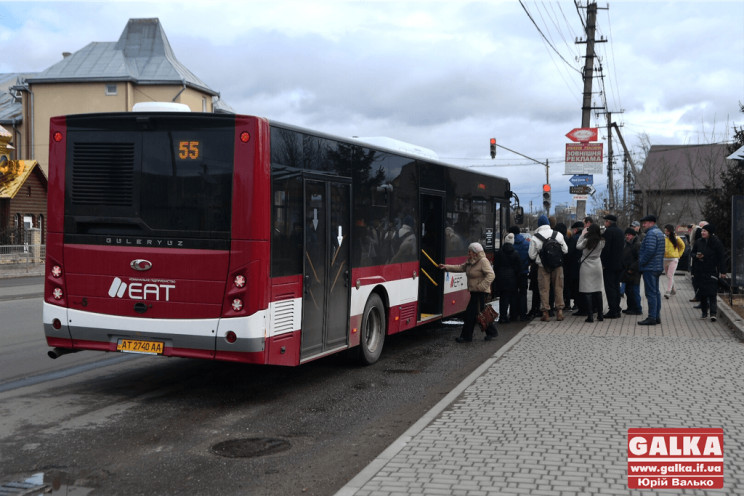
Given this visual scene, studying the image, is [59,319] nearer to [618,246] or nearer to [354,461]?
[354,461]

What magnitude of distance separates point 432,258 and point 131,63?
54479 millimetres

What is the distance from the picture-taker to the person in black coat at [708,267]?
46.9ft

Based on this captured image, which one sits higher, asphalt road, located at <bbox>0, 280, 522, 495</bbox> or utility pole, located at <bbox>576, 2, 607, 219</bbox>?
utility pole, located at <bbox>576, 2, 607, 219</bbox>

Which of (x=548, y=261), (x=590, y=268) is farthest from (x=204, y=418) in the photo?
(x=590, y=268)

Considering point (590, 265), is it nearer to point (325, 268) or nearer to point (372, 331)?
point (372, 331)

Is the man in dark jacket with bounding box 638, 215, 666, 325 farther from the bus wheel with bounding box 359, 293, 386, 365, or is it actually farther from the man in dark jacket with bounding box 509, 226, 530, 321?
the bus wheel with bounding box 359, 293, 386, 365

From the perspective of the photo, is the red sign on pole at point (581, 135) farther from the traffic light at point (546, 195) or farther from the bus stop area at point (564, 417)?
the traffic light at point (546, 195)

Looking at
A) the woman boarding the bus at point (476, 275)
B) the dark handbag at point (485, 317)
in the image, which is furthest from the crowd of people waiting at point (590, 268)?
the woman boarding the bus at point (476, 275)

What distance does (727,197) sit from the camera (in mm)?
22219

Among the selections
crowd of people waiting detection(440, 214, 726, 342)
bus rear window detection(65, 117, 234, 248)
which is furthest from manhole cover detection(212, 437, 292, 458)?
crowd of people waiting detection(440, 214, 726, 342)

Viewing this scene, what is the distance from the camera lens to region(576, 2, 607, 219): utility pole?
77.9 feet

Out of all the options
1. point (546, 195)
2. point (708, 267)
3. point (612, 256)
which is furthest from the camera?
point (546, 195)

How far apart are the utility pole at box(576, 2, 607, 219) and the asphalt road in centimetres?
1371

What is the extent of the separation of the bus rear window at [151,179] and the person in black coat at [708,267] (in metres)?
9.93
